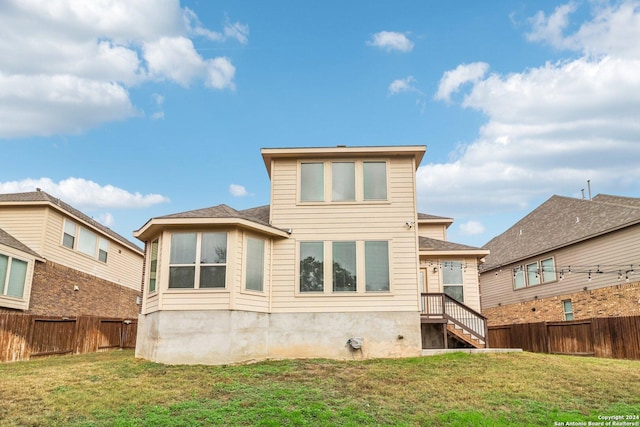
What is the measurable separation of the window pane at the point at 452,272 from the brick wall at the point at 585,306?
5.59 m

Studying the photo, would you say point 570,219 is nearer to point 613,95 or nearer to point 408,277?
point 613,95

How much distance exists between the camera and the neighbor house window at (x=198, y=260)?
12914 millimetres

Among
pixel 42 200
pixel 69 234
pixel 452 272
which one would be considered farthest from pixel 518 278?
pixel 42 200

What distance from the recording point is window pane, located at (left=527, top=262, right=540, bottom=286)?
22312mm

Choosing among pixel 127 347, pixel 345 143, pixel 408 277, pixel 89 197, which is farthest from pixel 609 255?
pixel 89 197

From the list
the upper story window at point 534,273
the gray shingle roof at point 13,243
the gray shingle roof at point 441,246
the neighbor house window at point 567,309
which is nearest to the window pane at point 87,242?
the gray shingle roof at point 13,243

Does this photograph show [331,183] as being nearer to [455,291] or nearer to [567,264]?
[455,291]

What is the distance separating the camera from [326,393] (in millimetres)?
9266

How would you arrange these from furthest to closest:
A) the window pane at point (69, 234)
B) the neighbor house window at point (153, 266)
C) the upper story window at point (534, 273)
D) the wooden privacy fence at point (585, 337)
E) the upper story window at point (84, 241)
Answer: the upper story window at point (534, 273), the upper story window at point (84, 241), the window pane at point (69, 234), the wooden privacy fence at point (585, 337), the neighbor house window at point (153, 266)

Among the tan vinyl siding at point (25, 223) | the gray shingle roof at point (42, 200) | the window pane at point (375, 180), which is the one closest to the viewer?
the window pane at point (375, 180)

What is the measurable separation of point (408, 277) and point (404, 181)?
112 inches

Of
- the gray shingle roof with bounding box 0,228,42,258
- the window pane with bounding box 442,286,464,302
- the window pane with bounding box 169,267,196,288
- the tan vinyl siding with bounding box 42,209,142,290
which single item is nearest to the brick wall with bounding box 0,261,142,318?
the tan vinyl siding with bounding box 42,209,142,290

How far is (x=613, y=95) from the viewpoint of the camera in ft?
63.2

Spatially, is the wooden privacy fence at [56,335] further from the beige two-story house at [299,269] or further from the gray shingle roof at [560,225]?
the gray shingle roof at [560,225]
